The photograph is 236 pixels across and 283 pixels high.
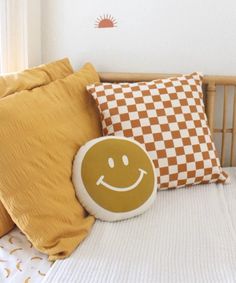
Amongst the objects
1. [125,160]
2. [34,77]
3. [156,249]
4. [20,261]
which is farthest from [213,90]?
[20,261]

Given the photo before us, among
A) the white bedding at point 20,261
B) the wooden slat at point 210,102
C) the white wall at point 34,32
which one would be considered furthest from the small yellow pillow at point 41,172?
the wooden slat at point 210,102

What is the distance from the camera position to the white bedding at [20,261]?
3.09ft

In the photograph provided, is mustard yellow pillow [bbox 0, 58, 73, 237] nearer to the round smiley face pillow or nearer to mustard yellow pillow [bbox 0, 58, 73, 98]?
mustard yellow pillow [bbox 0, 58, 73, 98]

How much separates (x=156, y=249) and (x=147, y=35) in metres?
0.91

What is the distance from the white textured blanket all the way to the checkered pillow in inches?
4.2

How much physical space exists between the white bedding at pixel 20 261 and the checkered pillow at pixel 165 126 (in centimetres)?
49

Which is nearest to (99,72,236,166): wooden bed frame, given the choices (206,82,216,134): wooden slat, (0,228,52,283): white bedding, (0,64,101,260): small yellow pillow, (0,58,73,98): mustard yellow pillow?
(206,82,216,134): wooden slat

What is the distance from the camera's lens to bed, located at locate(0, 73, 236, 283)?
944mm

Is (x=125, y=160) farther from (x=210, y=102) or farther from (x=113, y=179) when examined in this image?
(x=210, y=102)

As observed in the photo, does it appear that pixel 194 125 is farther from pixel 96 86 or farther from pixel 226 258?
pixel 226 258

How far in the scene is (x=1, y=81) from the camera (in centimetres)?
125

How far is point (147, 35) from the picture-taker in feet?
5.44

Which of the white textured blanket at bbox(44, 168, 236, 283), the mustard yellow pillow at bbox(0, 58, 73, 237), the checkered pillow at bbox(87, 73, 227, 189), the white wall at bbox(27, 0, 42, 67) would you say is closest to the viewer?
the white textured blanket at bbox(44, 168, 236, 283)

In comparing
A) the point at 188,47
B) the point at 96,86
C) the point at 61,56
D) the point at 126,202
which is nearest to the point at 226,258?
the point at 126,202
